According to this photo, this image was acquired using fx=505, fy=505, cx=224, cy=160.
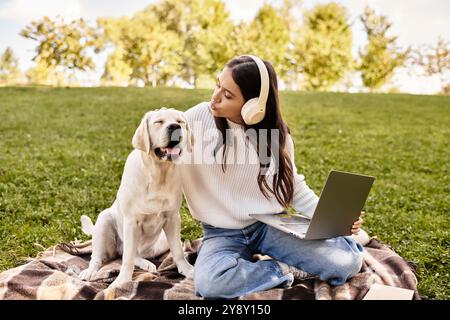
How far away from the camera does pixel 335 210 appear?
3205 millimetres

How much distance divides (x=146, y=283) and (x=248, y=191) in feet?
3.13

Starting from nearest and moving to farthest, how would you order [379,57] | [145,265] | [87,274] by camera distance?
[87,274]
[145,265]
[379,57]

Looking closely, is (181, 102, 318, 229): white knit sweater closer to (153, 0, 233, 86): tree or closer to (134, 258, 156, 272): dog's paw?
(134, 258, 156, 272): dog's paw

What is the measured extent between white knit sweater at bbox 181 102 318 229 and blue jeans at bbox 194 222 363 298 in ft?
0.38

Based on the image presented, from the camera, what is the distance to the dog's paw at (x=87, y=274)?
3525 millimetres

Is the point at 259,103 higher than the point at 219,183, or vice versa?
the point at 259,103

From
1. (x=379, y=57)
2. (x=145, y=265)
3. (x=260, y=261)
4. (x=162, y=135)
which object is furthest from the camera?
(x=379, y=57)

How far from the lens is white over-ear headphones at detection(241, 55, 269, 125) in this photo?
3301 mm

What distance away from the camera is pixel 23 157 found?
819 cm

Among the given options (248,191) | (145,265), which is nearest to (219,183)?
(248,191)

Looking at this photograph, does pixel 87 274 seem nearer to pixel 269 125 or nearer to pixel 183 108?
pixel 269 125

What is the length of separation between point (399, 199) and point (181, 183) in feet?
13.6

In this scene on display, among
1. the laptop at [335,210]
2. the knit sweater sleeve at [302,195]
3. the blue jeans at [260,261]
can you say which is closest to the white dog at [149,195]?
the blue jeans at [260,261]
